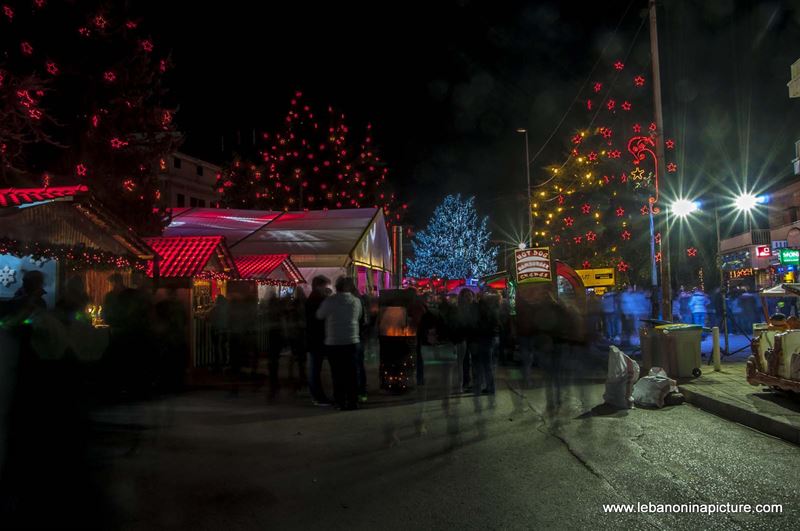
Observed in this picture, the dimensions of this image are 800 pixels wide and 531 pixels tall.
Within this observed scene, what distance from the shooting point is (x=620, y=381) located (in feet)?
28.7

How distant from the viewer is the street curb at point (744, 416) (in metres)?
6.79

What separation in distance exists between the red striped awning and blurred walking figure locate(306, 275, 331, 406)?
4922 mm

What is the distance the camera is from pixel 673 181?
32812 millimetres

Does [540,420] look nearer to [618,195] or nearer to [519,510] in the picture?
[519,510]

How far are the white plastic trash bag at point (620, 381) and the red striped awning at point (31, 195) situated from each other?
9.40 metres

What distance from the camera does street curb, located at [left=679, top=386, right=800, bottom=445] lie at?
22.3 feet

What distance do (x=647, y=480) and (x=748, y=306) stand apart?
1814 centimetres

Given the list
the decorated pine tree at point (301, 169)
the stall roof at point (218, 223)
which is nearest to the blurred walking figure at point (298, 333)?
the stall roof at point (218, 223)

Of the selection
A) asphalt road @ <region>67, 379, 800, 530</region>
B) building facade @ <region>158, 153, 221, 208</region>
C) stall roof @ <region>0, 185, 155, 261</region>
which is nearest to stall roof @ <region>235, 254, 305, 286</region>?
stall roof @ <region>0, 185, 155, 261</region>

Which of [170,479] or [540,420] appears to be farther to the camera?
[540,420]

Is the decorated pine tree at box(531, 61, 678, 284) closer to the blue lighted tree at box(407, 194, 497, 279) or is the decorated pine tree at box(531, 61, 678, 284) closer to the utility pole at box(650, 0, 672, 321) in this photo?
the utility pole at box(650, 0, 672, 321)

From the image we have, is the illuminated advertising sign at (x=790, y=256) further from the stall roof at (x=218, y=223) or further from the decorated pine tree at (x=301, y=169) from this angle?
the decorated pine tree at (x=301, y=169)

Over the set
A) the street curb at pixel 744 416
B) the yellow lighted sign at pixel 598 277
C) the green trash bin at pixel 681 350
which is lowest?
the street curb at pixel 744 416

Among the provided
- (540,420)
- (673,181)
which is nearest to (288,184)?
(673,181)
